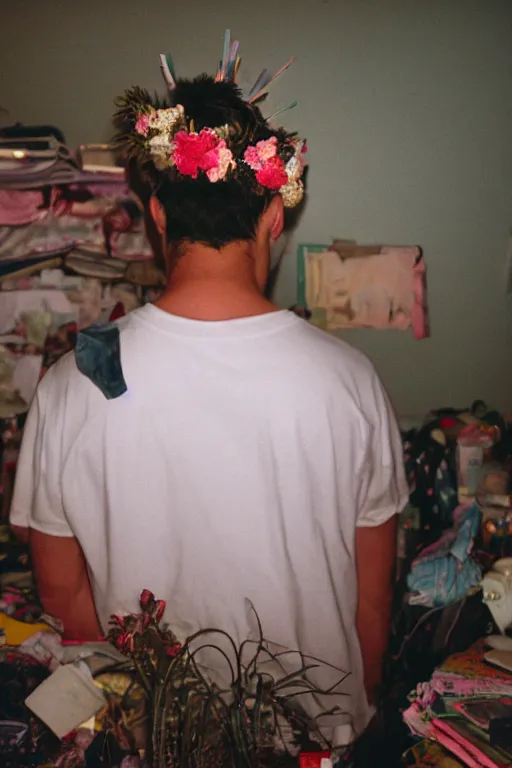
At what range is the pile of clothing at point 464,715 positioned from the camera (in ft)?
4.10

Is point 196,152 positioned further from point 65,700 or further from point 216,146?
point 65,700

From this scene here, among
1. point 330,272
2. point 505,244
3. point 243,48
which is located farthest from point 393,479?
point 243,48

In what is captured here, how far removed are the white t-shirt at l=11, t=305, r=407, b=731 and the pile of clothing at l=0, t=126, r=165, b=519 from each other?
140 mm

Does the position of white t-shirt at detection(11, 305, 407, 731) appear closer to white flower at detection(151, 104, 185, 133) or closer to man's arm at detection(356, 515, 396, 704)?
man's arm at detection(356, 515, 396, 704)

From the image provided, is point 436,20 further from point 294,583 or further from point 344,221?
point 294,583

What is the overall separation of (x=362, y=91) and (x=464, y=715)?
1201mm

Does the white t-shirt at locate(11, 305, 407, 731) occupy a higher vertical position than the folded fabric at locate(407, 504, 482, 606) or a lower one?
higher

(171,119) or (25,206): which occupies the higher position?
(171,119)

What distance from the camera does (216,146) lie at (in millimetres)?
1147

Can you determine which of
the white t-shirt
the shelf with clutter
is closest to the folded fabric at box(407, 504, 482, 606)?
the white t-shirt

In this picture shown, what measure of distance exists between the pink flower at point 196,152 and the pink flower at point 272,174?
9 cm

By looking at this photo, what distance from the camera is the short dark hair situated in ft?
3.83

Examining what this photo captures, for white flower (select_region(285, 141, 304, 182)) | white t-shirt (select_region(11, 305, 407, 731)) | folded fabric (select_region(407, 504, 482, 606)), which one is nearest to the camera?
white t-shirt (select_region(11, 305, 407, 731))

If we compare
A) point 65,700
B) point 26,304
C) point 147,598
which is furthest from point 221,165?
point 65,700
